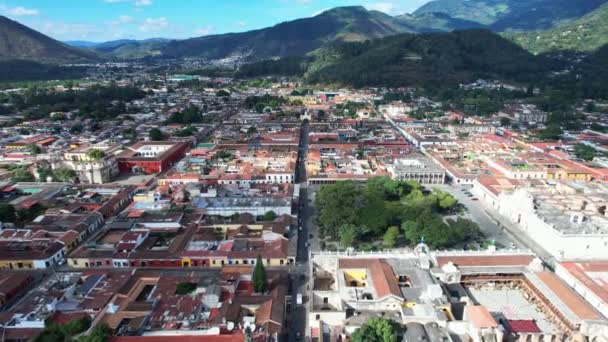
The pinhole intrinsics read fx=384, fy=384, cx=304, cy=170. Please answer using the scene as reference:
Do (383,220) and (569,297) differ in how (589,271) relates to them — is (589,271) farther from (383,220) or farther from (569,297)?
(383,220)

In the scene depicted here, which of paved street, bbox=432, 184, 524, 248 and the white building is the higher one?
the white building

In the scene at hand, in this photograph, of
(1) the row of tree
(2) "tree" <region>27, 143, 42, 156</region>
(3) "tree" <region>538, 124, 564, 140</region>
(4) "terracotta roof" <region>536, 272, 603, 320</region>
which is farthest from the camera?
(3) "tree" <region>538, 124, 564, 140</region>

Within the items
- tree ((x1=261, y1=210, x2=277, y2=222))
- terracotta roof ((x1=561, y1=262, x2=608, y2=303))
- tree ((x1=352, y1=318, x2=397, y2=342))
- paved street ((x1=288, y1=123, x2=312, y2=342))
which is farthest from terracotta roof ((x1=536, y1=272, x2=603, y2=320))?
tree ((x1=261, y1=210, x2=277, y2=222))

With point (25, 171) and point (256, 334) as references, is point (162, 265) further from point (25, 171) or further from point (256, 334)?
point (25, 171)

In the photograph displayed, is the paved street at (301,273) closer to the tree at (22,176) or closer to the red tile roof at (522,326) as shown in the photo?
the red tile roof at (522,326)

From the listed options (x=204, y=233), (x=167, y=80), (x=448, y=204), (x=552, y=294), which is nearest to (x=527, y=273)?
(x=552, y=294)

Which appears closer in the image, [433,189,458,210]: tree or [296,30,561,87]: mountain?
[433,189,458,210]: tree

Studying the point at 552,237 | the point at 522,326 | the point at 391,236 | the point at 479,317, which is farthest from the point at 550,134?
the point at 479,317

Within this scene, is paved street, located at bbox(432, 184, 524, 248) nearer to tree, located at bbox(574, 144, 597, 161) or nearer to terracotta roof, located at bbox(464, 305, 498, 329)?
terracotta roof, located at bbox(464, 305, 498, 329)
